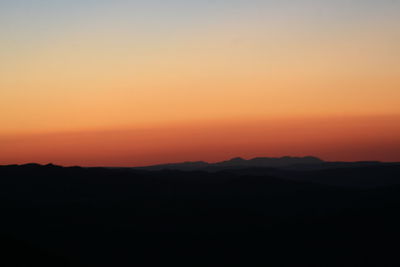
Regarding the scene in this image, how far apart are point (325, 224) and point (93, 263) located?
69.7 feet

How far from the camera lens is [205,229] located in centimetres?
4600

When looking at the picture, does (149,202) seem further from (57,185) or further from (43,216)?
(57,185)

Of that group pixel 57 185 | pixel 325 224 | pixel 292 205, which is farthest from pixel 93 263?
pixel 57 185

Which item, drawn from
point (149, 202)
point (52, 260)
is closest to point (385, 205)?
point (149, 202)

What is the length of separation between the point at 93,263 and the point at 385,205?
99.0 feet

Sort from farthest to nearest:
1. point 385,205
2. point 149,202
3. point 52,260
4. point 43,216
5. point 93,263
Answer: point 149,202 < point 385,205 < point 43,216 < point 93,263 < point 52,260

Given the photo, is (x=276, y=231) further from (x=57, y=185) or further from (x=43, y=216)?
(x=57, y=185)

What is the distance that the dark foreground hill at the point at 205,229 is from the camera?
38.4m

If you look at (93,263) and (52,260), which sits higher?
(52,260)

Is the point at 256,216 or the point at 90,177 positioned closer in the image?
the point at 256,216

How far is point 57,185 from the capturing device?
72188 millimetres

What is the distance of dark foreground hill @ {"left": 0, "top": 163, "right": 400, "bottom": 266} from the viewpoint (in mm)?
38438

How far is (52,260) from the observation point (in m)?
24.6

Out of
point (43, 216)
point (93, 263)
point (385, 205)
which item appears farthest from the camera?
point (385, 205)
